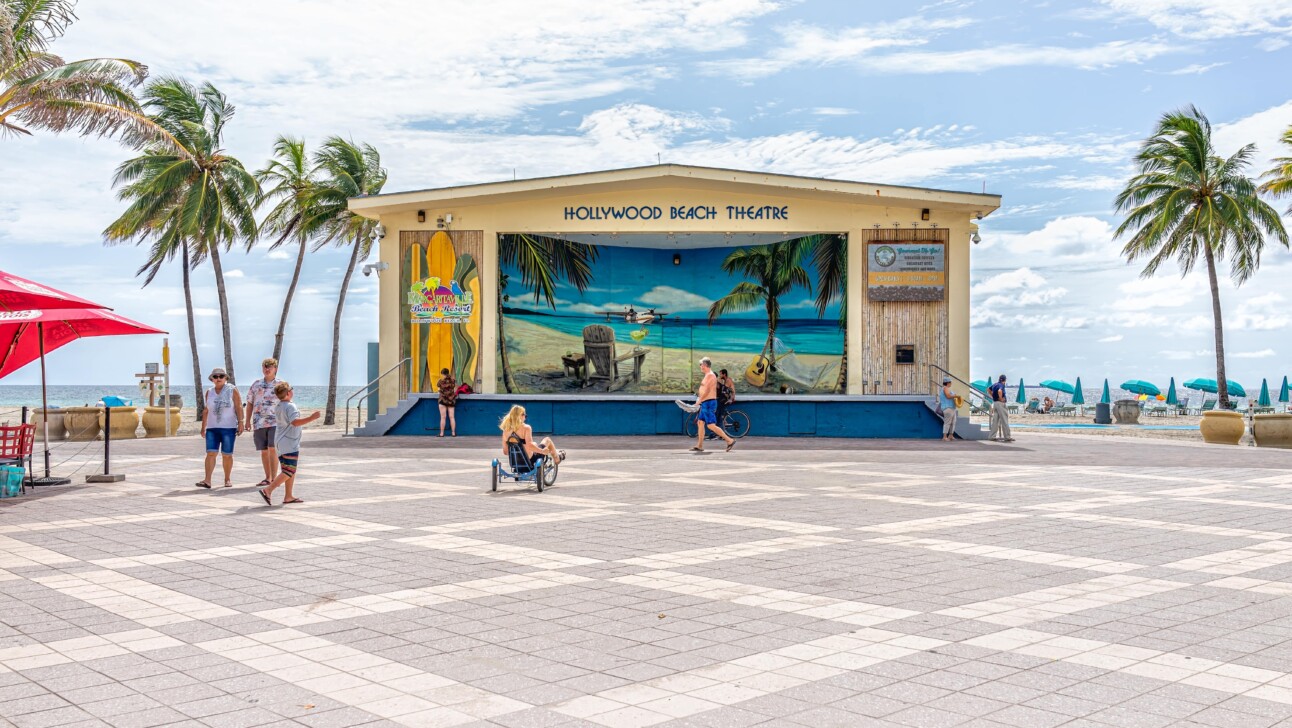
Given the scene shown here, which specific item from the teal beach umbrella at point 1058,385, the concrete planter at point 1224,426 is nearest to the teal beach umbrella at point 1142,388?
the teal beach umbrella at point 1058,385

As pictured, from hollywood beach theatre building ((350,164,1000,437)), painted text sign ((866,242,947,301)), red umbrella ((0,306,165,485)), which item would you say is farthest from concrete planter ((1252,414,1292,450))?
red umbrella ((0,306,165,485))

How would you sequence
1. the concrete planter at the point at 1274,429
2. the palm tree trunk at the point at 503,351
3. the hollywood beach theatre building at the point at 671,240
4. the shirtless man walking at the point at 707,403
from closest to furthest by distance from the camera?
the shirtless man walking at the point at 707,403 → the concrete planter at the point at 1274,429 → the hollywood beach theatre building at the point at 671,240 → the palm tree trunk at the point at 503,351

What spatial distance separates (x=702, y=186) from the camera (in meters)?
25.5

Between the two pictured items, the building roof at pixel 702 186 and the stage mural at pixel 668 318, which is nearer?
the building roof at pixel 702 186

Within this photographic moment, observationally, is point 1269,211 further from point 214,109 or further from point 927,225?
point 214,109

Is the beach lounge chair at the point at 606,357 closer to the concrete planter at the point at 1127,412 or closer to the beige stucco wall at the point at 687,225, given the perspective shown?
the beige stucco wall at the point at 687,225

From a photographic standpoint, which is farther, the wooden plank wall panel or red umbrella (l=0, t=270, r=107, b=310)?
the wooden plank wall panel

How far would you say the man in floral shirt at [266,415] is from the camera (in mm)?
13289

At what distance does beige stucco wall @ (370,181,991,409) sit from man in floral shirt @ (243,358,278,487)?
1198 centimetres

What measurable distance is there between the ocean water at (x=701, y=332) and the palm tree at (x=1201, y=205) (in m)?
16.2

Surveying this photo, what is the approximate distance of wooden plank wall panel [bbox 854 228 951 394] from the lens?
83.6 feet

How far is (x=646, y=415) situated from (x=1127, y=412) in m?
22.6

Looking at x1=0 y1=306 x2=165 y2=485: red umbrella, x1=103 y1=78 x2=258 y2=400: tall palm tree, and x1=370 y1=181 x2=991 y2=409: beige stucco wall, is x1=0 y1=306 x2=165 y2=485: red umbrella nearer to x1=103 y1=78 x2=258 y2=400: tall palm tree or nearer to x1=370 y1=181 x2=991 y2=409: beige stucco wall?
x1=370 y1=181 x2=991 y2=409: beige stucco wall

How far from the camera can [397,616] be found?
673 centimetres
